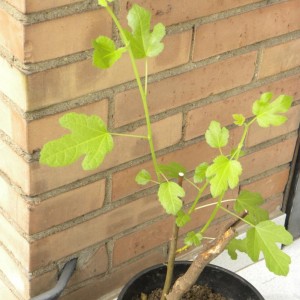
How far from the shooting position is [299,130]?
1810 millimetres

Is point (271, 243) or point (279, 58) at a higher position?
point (279, 58)

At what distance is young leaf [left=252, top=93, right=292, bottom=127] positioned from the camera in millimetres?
1148

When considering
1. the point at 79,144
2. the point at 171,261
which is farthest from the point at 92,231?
the point at 79,144

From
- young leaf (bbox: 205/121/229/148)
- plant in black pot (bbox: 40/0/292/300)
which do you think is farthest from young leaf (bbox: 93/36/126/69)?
young leaf (bbox: 205/121/229/148)

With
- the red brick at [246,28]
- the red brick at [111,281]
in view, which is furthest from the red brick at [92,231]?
the red brick at [246,28]

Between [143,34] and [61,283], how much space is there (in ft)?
1.97

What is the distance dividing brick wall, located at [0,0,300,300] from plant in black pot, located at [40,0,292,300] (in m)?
0.09

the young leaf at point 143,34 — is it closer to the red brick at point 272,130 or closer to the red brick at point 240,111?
the red brick at point 240,111

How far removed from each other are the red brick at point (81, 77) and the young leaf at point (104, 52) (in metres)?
0.15

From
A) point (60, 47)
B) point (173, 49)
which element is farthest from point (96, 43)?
point (173, 49)

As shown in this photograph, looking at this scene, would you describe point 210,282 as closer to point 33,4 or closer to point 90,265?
point 90,265

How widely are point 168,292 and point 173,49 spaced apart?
473 millimetres

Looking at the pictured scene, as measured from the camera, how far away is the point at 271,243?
126cm

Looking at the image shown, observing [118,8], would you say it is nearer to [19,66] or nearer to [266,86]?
[19,66]
